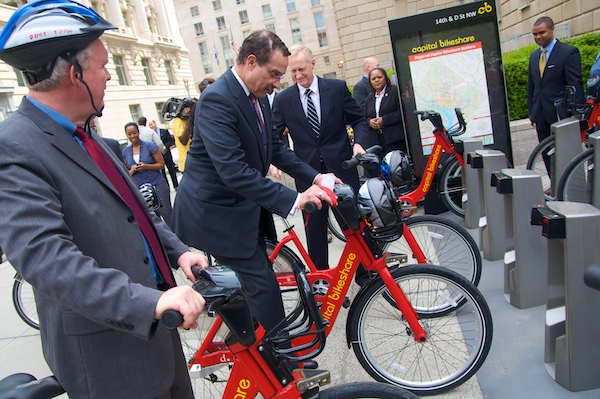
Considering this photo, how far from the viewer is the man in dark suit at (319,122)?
4117 mm

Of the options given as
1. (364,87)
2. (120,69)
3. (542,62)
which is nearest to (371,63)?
(364,87)

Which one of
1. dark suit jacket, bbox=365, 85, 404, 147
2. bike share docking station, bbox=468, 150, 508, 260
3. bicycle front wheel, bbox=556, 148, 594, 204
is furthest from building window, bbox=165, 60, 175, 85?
bicycle front wheel, bbox=556, 148, 594, 204

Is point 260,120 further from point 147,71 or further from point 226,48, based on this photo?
point 226,48

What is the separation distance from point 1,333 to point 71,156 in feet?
14.4

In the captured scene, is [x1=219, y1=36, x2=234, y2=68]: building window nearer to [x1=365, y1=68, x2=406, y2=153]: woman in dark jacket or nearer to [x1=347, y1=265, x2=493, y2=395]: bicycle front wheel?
[x1=365, y1=68, x2=406, y2=153]: woman in dark jacket

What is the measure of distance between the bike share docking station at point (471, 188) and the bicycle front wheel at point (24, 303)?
15.3 feet

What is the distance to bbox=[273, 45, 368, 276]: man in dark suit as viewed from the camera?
412 cm

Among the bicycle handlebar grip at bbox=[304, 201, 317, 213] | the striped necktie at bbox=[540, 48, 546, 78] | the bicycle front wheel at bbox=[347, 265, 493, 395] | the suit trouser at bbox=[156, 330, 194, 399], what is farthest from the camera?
the striped necktie at bbox=[540, 48, 546, 78]

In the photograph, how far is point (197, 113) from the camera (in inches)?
102

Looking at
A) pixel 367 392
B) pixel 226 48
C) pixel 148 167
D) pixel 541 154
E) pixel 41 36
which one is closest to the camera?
pixel 41 36

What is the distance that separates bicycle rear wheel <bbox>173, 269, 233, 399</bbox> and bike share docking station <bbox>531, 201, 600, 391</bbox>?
1.78 metres

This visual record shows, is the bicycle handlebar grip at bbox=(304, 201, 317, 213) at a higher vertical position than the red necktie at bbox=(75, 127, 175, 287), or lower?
lower

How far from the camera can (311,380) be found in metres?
1.70

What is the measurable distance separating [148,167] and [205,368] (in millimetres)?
3944
